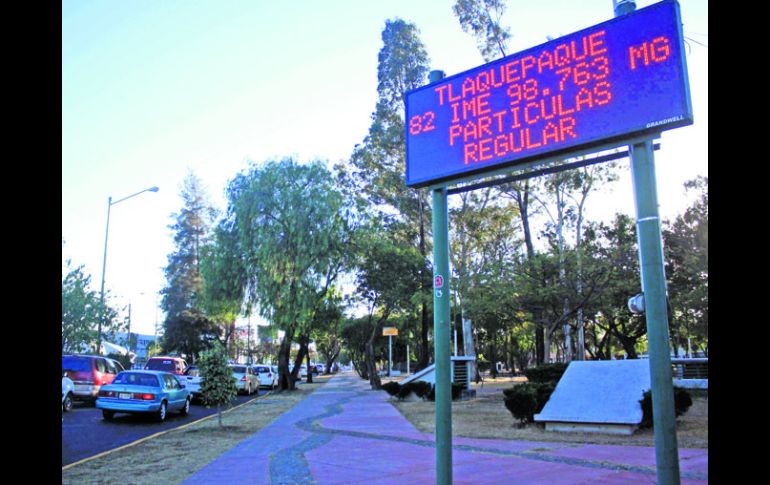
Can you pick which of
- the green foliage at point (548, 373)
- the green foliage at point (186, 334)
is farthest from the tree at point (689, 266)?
the green foliage at point (186, 334)

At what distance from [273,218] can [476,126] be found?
2550 cm

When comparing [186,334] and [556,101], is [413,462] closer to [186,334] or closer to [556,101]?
[556,101]

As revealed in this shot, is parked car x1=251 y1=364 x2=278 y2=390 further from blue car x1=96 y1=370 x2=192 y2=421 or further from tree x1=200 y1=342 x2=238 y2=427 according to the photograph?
tree x1=200 y1=342 x2=238 y2=427

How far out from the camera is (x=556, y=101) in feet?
17.3

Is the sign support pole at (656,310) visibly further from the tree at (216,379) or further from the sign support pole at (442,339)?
the tree at (216,379)

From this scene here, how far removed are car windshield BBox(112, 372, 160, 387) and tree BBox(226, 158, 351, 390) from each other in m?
12.6

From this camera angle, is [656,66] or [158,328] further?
[158,328]

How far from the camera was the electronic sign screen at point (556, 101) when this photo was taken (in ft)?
15.6

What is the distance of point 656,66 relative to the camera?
187 inches

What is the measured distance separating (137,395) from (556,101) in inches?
581

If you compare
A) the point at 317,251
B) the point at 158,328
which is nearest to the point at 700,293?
the point at 317,251
